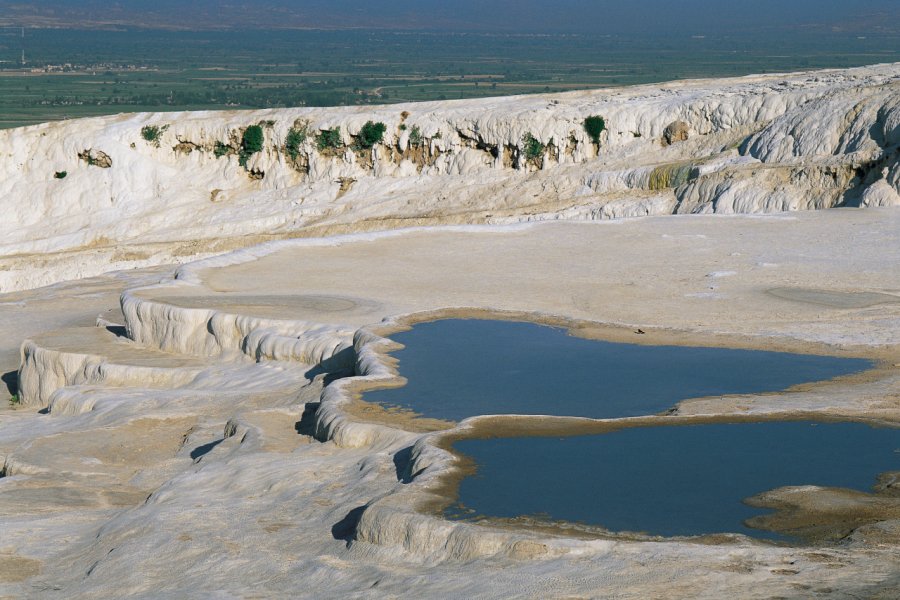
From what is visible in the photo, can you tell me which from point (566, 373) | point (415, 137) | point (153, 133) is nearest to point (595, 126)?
point (415, 137)

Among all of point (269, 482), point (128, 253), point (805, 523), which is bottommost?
point (128, 253)

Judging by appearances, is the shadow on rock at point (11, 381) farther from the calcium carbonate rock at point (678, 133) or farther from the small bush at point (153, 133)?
the small bush at point (153, 133)

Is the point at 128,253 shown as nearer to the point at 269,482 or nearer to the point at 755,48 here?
the point at 269,482

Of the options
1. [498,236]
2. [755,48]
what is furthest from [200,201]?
[755,48]

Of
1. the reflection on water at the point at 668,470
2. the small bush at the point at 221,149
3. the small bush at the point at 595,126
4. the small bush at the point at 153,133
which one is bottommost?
the small bush at the point at 221,149

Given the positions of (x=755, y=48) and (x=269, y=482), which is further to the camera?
(x=755, y=48)

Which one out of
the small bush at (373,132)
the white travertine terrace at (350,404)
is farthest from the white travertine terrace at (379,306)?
the small bush at (373,132)

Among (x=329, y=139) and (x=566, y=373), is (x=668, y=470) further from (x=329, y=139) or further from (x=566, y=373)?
(x=329, y=139)
